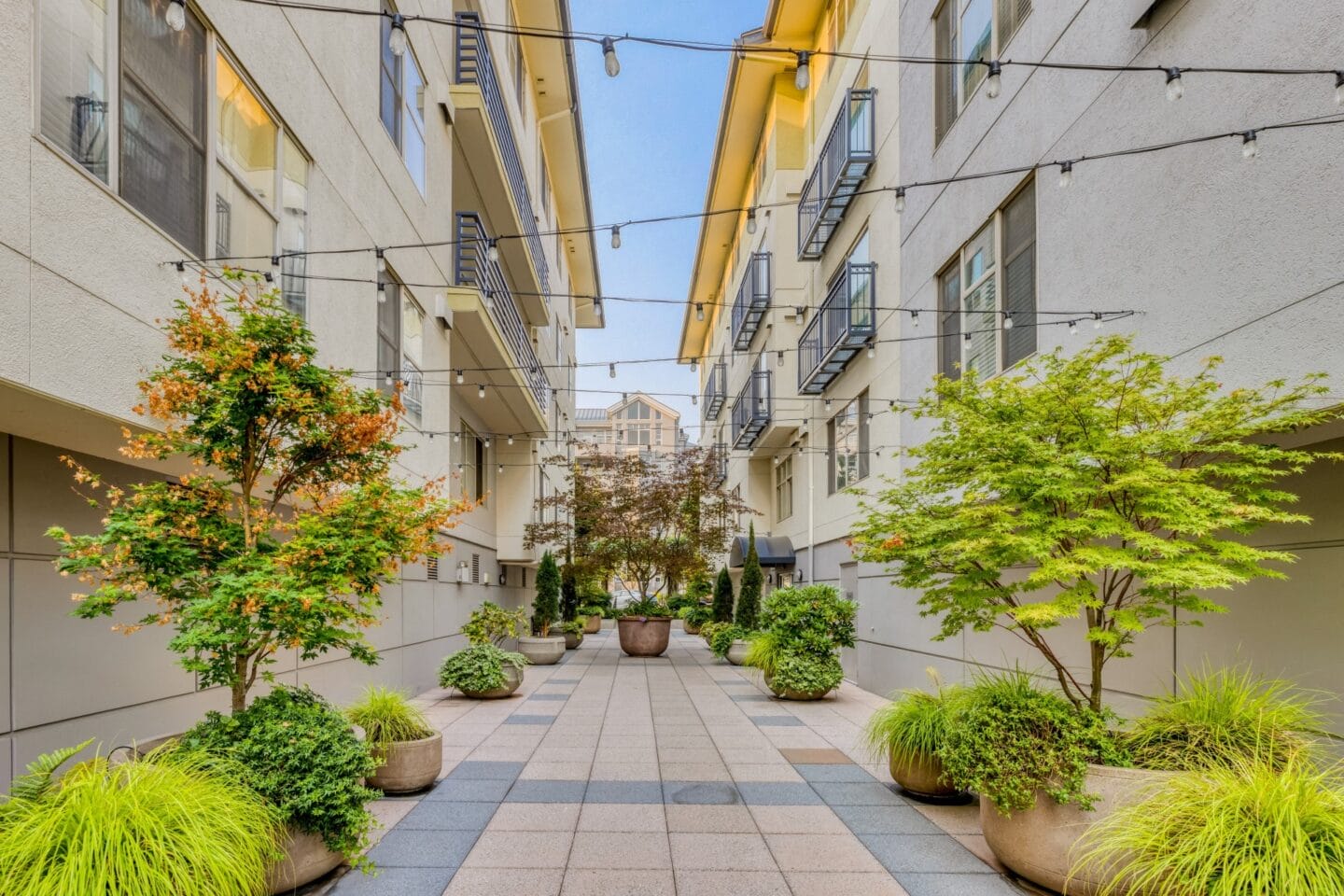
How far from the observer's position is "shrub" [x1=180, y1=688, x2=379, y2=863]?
4691 millimetres

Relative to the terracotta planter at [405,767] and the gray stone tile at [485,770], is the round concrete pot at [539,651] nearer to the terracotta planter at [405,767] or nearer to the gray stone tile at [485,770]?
the gray stone tile at [485,770]

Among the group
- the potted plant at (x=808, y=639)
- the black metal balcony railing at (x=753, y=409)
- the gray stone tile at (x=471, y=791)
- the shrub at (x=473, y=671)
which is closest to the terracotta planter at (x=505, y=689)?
the shrub at (x=473, y=671)

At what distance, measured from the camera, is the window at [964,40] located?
9.80m

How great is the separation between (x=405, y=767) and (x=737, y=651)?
1288cm

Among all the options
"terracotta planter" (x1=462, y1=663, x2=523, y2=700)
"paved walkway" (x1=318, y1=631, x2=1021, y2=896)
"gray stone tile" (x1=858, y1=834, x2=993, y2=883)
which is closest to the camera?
"paved walkway" (x1=318, y1=631, x2=1021, y2=896)

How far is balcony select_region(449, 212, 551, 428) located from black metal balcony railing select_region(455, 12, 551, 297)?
46.7 inches

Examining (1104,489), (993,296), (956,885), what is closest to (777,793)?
(956,885)

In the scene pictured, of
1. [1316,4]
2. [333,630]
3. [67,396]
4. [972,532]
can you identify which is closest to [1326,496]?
[972,532]

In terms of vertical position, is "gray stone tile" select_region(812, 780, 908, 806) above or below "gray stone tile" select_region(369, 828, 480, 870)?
below

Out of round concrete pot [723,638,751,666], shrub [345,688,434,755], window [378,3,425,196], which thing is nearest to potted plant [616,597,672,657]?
round concrete pot [723,638,751,666]

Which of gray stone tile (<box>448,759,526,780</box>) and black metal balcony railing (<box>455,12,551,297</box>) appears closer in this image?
gray stone tile (<box>448,759,526,780</box>)

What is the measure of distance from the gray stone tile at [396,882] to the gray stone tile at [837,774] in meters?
3.82

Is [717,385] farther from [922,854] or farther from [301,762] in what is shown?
[301,762]

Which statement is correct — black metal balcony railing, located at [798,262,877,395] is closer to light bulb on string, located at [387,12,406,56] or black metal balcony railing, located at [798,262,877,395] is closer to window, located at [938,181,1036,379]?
window, located at [938,181,1036,379]
